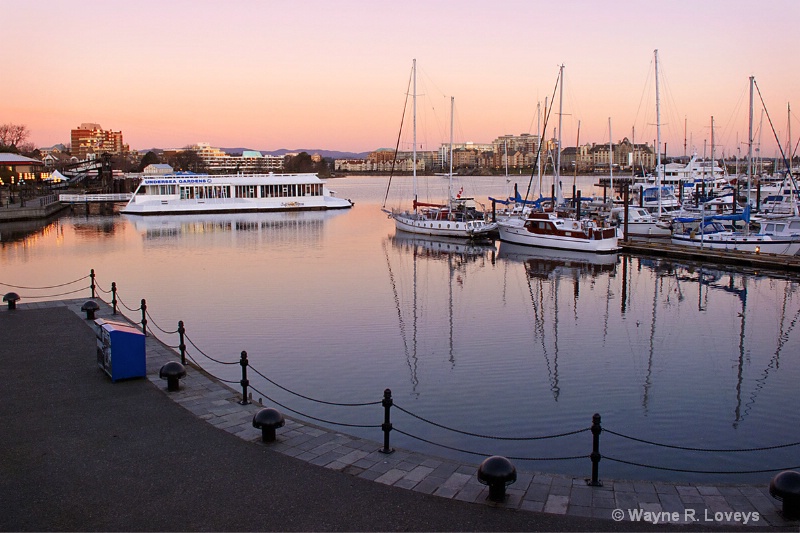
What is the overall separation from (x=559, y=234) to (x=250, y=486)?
3720 cm

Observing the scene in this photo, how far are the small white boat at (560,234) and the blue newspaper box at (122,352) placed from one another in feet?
109

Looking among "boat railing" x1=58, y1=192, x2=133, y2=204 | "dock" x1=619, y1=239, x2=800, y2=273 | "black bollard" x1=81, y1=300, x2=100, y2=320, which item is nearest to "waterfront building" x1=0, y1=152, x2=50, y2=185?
"boat railing" x1=58, y1=192, x2=133, y2=204

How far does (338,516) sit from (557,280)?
2634 cm

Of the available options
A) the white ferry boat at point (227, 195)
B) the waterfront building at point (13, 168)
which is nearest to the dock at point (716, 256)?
the white ferry boat at point (227, 195)

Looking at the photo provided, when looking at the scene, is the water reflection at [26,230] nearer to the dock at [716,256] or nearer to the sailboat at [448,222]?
the sailboat at [448,222]

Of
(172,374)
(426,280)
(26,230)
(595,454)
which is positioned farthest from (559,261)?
(26,230)

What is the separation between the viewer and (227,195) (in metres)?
82.2

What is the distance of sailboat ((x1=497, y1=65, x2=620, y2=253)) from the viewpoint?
40469mm

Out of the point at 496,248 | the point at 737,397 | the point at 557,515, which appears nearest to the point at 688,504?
A: the point at 557,515

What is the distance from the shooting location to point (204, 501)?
7.62m

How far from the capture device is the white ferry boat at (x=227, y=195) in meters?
77.1

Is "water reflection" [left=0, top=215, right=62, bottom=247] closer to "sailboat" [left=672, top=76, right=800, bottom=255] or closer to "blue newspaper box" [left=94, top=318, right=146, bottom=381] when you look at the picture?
"blue newspaper box" [left=94, top=318, right=146, bottom=381]

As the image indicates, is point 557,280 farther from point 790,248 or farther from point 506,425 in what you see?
point 506,425

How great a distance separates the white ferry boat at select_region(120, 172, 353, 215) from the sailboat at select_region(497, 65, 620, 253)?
131ft
